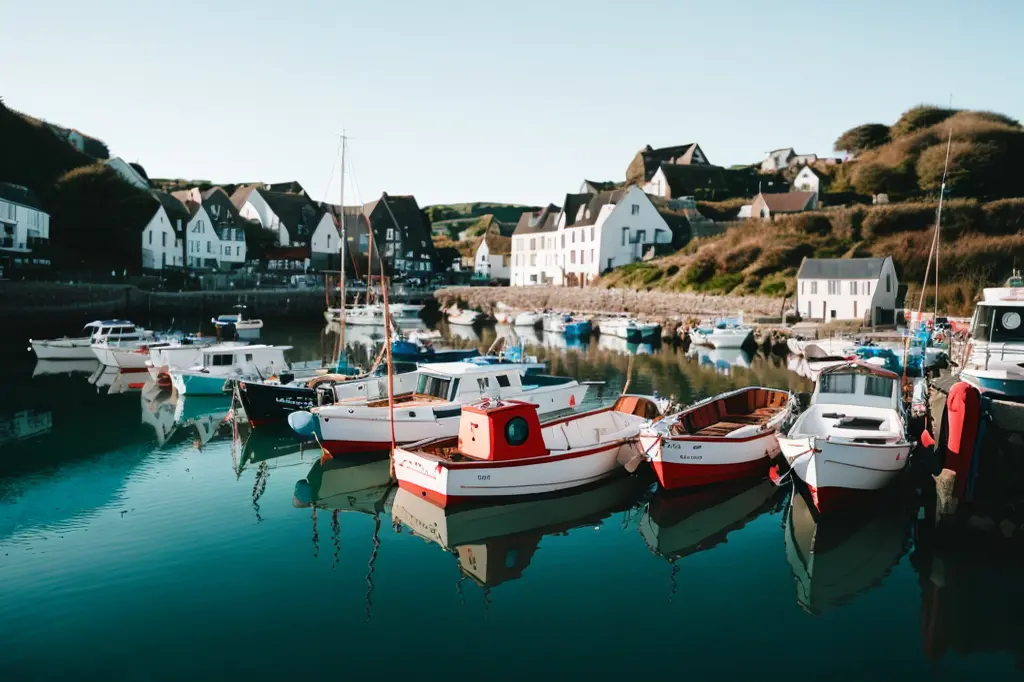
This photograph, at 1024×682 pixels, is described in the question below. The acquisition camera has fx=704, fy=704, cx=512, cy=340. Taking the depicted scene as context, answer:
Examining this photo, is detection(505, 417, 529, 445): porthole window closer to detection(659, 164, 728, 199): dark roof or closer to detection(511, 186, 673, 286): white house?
detection(511, 186, 673, 286): white house

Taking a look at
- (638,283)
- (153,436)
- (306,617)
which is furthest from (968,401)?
(638,283)

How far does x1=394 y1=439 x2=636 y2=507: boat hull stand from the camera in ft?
50.8

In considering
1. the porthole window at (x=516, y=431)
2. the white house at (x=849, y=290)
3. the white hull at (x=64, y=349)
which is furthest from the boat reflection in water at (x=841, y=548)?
the white hull at (x=64, y=349)

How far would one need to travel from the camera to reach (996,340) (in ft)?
60.8

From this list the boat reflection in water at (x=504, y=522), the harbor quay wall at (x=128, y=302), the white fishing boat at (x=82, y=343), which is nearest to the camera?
the boat reflection in water at (x=504, y=522)

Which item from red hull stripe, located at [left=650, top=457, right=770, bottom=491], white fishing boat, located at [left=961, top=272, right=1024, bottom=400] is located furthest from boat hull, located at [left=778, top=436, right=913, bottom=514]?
white fishing boat, located at [left=961, top=272, right=1024, bottom=400]

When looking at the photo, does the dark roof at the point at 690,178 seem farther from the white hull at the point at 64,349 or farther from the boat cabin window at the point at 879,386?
the boat cabin window at the point at 879,386

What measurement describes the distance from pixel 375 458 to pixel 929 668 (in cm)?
1425

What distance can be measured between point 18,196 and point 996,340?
7461 cm

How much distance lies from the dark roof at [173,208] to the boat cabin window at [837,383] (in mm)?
79946

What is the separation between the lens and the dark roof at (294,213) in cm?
9575

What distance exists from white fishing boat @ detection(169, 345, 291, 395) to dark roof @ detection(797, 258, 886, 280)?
38.5 meters

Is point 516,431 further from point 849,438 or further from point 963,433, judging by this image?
point 963,433

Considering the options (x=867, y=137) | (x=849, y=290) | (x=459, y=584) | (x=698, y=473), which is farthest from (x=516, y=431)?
(x=867, y=137)
